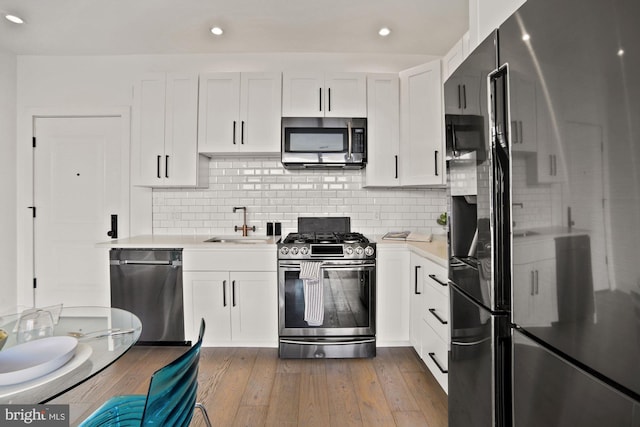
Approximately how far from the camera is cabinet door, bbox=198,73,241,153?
9.77 ft

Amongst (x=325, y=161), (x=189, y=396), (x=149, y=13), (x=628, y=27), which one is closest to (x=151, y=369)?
(x=189, y=396)

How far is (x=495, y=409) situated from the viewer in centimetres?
111

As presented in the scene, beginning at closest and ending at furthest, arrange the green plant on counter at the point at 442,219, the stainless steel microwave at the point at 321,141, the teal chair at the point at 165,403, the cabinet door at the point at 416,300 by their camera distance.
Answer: the teal chair at the point at 165,403 < the cabinet door at the point at 416,300 < the stainless steel microwave at the point at 321,141 < the green plant on counter at the point at 442,219

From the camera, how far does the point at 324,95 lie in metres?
2.97

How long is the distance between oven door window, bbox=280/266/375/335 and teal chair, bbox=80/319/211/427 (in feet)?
4.93

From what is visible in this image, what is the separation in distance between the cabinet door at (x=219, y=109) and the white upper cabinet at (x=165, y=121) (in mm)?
73

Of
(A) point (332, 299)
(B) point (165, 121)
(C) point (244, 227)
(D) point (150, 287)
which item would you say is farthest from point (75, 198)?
(A) point (332, 299)

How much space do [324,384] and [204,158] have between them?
2.31m

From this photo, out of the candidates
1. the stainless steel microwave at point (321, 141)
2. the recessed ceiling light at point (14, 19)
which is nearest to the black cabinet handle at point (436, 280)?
the stainless steel microwave at point (321, 141)

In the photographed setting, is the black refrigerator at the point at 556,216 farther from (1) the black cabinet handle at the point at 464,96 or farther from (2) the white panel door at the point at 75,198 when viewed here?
(2) the white panel door at the point at 75,198

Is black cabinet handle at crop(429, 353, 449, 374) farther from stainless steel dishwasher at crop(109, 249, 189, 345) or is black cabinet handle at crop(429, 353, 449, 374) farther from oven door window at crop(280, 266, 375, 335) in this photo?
stainless steel dishwasher at crop(109, 249, 189, 345)

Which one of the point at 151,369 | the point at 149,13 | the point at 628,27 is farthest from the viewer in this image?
the point at 149,13

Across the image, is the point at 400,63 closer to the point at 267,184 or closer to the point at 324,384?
the point at 267,184

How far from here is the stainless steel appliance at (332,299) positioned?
261 centimetres
